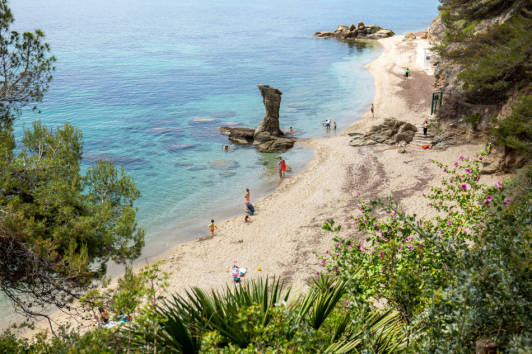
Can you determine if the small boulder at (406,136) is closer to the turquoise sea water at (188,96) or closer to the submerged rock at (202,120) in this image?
the turquoise sea water at (188,96)

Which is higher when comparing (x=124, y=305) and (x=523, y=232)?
(x=523, y=232)

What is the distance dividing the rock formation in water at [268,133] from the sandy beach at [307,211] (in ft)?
7.83

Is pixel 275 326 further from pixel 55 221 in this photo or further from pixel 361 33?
pixel 361 33

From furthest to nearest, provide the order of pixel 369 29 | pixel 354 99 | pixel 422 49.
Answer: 1. pixel 369 29
2. pixel 422 49
3. pixel 354 99

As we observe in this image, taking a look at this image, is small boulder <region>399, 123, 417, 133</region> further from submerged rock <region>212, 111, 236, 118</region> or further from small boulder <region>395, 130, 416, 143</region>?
submerged rock <region>212, 111, 236, 118</region>

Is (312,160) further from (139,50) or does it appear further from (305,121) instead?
(139,50)

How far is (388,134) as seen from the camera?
101 ft

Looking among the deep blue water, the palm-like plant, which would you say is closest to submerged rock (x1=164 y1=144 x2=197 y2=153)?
the deep blue water

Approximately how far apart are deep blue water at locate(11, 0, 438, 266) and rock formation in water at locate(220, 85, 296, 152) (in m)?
1.25

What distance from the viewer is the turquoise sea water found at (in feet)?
87.9

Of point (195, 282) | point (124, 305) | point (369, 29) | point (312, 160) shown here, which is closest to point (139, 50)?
point (369, 29)

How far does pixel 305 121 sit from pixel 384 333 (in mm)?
35516

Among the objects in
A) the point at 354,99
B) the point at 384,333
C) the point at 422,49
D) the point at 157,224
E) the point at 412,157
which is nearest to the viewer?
the point at 384,333

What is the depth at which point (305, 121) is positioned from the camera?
40406 millimetres
